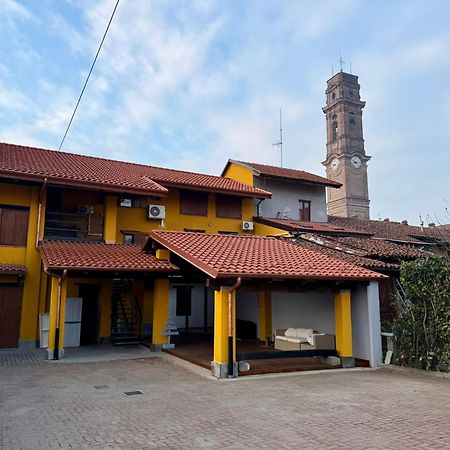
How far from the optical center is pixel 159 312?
1302cm

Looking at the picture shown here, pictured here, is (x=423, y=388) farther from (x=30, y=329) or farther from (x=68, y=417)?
(x=30, y=329)

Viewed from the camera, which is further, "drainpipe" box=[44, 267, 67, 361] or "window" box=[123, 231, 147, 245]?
"window" box=[123, 231, 147, 245]

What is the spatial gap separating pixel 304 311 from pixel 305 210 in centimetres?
958

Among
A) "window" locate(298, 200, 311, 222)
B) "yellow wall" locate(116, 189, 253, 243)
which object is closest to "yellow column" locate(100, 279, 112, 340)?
"yellow wall" locate(116, 189, 253, 243)

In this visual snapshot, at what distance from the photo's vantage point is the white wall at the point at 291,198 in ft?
68.4

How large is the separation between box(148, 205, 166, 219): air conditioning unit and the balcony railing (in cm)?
198

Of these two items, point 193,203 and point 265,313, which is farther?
point 193,203

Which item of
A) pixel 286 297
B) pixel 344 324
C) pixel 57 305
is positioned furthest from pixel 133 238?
pixel 344 324

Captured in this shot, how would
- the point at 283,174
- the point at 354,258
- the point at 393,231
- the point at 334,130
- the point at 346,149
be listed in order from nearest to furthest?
the point at 354,258, the point at 283,174, the point at 393,231, the point at 346,149, the point at 334,130

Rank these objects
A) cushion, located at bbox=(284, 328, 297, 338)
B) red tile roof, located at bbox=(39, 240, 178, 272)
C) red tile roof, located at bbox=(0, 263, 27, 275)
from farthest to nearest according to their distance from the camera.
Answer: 1. red tile roof, located at bbox=(0, 263, 27, 275)
2. cushion, located at bbox=(284, 328, 297, 338)
3. red tile roof, located at bbox=(39, 240, 178, 272)

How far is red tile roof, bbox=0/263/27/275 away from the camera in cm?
1261

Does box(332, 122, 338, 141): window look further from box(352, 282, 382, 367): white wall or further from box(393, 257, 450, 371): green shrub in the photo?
box(393, 257, 450, 371): green shrub

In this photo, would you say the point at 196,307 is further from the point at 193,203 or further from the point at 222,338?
the point at 222,338

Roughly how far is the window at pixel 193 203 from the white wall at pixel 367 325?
29.8ft
